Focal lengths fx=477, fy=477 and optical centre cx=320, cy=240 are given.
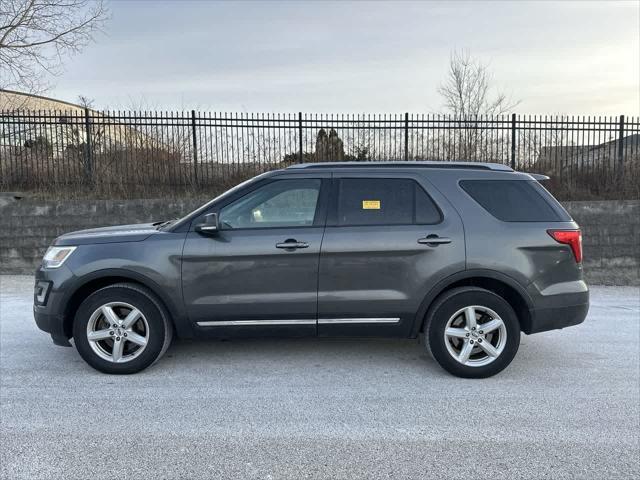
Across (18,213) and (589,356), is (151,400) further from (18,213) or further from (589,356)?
(18,213)

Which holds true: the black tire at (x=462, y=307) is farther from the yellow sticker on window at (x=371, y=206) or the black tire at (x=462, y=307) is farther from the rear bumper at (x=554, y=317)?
the yellow sticker on window at (x=371, y=206)

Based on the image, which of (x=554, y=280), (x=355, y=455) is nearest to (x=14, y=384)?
(x=355, y=455)

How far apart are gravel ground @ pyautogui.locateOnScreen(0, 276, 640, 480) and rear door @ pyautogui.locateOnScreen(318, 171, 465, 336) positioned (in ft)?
1.78

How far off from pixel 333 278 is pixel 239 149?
752 centimetres

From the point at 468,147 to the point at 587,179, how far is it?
113 inches

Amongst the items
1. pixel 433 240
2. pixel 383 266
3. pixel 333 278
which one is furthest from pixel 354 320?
pixel 433 240

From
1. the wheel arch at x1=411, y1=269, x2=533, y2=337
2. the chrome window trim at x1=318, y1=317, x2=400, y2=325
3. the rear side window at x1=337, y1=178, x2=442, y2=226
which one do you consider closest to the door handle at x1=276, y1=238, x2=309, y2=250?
the rear side window at x1=337, y1=178, x2=442, y2=226

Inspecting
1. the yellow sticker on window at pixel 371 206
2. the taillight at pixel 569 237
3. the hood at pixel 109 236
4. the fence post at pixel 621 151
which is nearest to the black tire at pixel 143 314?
the hood at pixel 109 236

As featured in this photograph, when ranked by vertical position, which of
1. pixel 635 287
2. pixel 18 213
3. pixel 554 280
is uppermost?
pixel 18 213

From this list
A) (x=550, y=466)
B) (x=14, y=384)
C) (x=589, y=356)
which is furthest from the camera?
(x=589, y=356)

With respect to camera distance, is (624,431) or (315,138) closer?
(624,431)

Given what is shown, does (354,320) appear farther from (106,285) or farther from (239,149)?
(239,149)

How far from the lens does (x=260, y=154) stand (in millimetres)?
10953

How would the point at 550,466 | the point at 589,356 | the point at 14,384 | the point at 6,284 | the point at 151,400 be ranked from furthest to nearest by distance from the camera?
the point at 6,284, the point at 589,356, the point at 14,384, the point at 151,400, the point at 550,466
